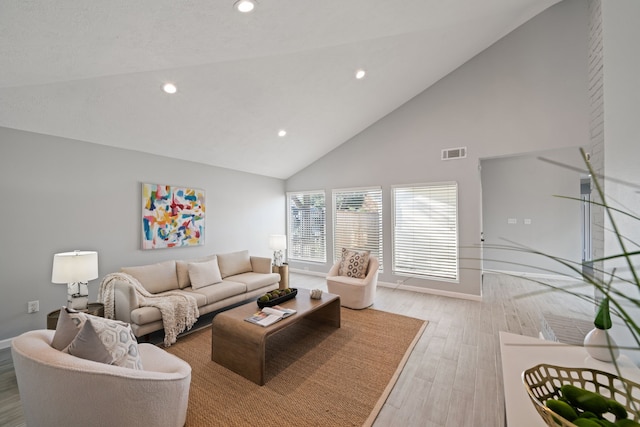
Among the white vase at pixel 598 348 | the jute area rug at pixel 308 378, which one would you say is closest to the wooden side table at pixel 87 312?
the jute area rug at pixel 308 378

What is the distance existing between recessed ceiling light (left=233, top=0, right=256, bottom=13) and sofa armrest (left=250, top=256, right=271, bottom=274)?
11.6 ft

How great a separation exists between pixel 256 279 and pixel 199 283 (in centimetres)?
86

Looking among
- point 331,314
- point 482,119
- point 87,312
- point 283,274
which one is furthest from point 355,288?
point 482,119

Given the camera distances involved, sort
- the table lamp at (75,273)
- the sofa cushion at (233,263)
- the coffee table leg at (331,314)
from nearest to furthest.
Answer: the table lamp at (75,273) → the coffee table leg at (331,314) → the sofa cushion at (233,263)

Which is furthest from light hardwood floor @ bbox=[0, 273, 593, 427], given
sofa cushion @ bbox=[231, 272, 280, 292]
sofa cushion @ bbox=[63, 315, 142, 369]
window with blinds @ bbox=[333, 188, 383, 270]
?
sofa cushion @ bbox=[231, 272, 280, 292]

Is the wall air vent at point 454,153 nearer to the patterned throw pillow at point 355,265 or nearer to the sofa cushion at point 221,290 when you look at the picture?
the patterned throw pillow at point 355,265

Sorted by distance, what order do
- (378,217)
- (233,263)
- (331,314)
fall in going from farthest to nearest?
1. (378,217)
2. (233,263)
3. (331,314)

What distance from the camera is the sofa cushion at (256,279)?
169 inches

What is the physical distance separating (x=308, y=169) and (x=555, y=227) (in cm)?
548

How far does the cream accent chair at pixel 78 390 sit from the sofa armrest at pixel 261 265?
311cm

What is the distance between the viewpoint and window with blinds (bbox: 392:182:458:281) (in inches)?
189

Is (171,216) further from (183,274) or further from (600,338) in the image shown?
(600,338)

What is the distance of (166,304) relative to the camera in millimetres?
3145

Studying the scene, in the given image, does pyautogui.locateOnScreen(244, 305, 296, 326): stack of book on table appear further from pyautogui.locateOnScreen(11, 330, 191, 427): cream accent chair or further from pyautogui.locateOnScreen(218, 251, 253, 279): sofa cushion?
pyautogui.locateOnScreen(218, 251, 253, 279): sofa cushion
